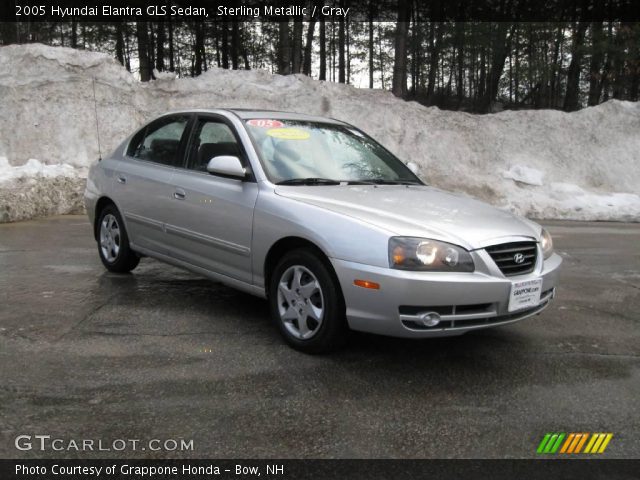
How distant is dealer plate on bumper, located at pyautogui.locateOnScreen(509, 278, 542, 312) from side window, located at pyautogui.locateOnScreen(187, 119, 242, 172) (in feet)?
7.46

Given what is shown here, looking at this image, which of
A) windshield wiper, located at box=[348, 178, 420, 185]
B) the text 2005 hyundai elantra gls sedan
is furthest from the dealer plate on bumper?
windshield wiper, located at box=[348, 178, 420, 185]

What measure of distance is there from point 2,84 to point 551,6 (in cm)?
1720

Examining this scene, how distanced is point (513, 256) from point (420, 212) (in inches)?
24.7

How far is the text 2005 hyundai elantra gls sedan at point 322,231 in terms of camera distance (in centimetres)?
343

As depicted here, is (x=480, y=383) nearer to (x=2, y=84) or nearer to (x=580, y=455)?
(x=580, y=455)

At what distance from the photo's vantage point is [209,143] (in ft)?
16.1

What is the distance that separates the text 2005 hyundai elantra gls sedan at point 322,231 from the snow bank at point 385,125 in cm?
942

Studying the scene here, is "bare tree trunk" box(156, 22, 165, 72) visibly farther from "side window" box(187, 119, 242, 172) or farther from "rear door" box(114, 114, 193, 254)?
"side window" box(187, 119, 242, 172)

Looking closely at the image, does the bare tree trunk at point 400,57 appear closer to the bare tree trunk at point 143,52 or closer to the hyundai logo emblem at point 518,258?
the bare tree trunk at point 143,52

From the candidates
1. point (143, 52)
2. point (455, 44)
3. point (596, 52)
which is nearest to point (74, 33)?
point (143, 52)

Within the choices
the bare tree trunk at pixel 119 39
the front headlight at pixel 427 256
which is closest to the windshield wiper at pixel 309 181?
the front headlight at pixel 427 256

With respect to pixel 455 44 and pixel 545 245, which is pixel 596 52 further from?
pixel 545 245

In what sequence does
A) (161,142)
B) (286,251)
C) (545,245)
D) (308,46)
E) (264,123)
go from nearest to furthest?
1. (286,251)
2. (545,245)
3. (264,123)
4. (161,142)
5. (308,46)

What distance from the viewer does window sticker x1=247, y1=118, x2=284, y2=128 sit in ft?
15.4
